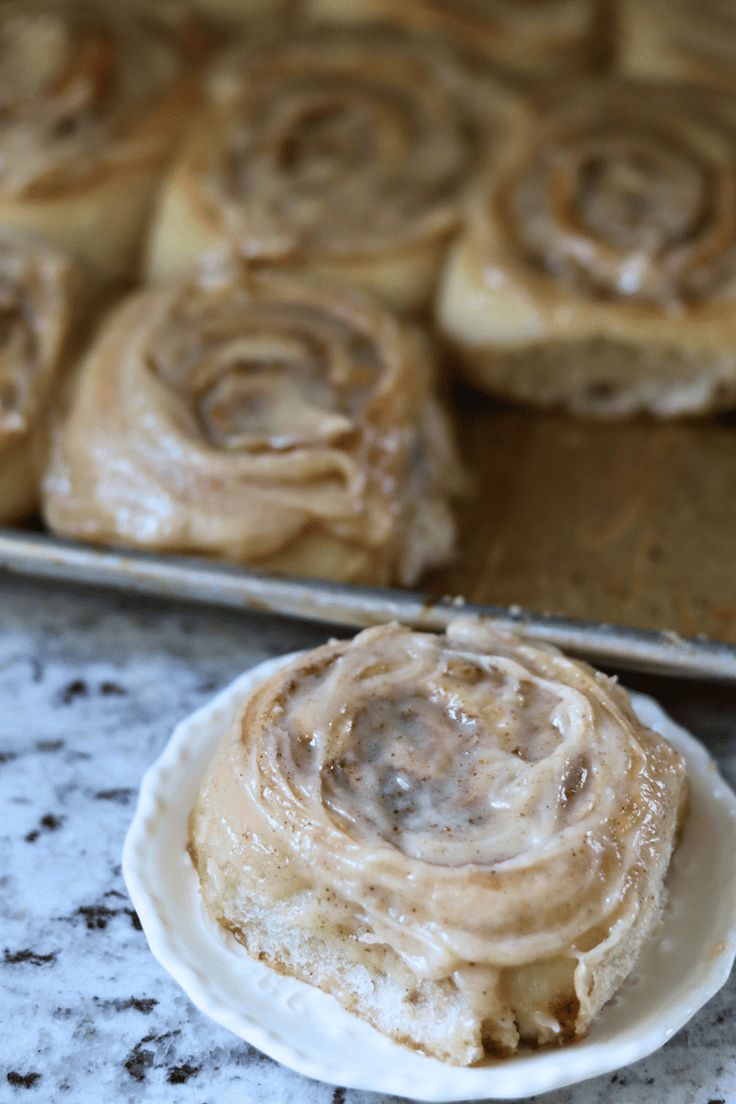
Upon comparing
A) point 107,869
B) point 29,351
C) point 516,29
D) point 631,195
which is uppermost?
point 516,29

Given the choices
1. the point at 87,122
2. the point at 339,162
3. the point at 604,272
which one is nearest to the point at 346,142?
the point at 339,162

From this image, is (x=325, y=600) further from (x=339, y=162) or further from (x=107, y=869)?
(x=339, y=162)

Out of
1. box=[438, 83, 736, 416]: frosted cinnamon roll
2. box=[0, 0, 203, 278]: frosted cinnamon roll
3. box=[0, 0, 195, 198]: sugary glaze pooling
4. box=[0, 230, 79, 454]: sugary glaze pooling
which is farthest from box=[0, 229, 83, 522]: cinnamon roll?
box=[438, 83, 736, 416]: frosted cinnamon roll

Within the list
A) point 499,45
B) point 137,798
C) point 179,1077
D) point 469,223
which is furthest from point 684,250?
point 179,1077

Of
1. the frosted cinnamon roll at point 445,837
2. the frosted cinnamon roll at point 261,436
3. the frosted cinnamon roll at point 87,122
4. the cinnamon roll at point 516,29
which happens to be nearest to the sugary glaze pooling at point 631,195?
the cinnamon roll at point 516,29

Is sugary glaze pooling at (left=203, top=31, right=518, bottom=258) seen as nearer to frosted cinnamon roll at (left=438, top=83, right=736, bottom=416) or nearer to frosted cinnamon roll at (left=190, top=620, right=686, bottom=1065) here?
frosted cinnamon roll at (left=438, top=83, right=736, bottom=416)

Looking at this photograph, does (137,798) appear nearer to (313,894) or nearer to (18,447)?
(313,894)
